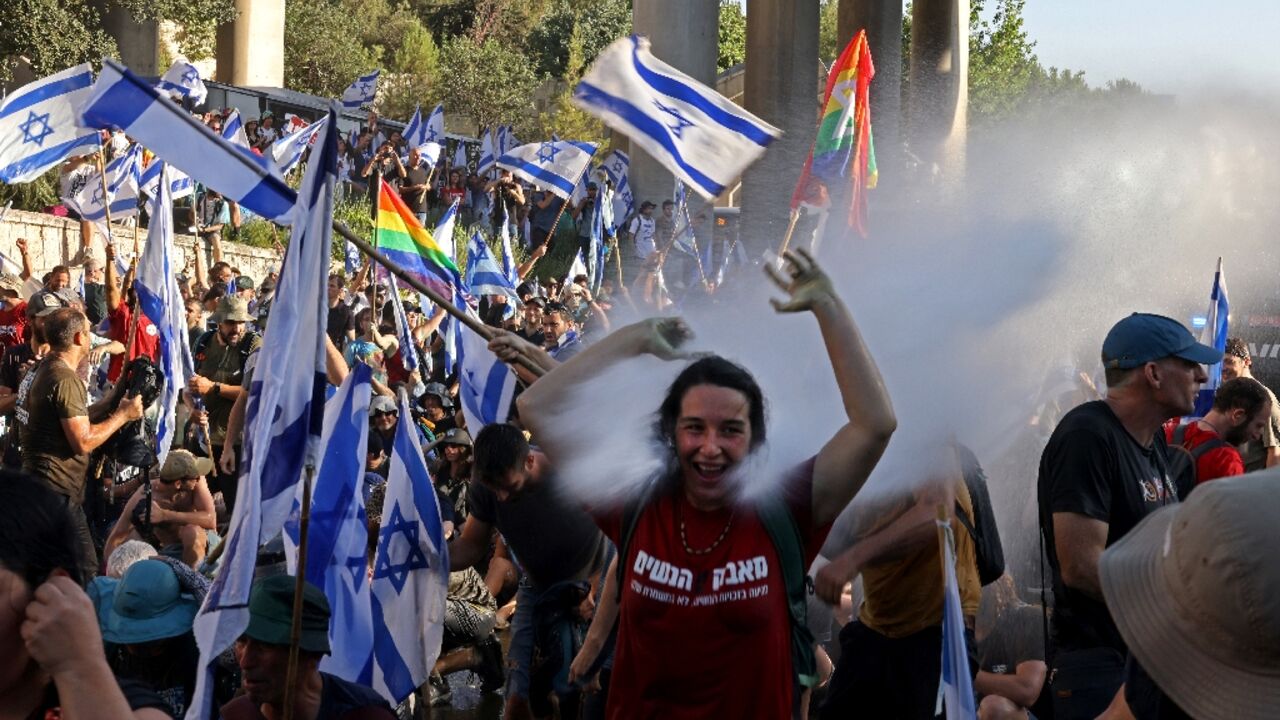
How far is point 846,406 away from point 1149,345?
1717 mm

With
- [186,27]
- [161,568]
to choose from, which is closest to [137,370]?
Answer: [161,568]

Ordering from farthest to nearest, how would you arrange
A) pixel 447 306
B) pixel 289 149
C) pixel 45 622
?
pixel 289 149 → pixel 447 306 → pixel 45 622

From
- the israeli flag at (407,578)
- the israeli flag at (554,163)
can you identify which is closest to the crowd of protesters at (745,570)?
the israeli flag at (407,578)

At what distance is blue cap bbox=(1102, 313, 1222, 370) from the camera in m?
5.16

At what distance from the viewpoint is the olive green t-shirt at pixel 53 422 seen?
30.3 feet

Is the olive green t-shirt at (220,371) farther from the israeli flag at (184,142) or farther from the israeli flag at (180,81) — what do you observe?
the israeli flag at (184,142)

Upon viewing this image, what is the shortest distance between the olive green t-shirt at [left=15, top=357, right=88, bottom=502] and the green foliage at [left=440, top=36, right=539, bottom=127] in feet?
124

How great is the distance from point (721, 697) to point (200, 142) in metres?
2.34

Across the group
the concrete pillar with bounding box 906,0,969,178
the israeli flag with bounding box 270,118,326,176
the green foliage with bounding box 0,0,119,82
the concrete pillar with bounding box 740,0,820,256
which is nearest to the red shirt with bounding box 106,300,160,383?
the israeli flag with bounding box 270,118,326,176

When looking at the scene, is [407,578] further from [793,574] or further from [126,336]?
[126,336]

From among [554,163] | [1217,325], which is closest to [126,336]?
[554,163]

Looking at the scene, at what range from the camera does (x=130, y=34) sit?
31031 mm

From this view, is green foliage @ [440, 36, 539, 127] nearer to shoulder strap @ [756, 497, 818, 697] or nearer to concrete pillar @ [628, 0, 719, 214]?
concrete pillar @ [628, 0, 719, 214]

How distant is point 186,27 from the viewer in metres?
33.5
